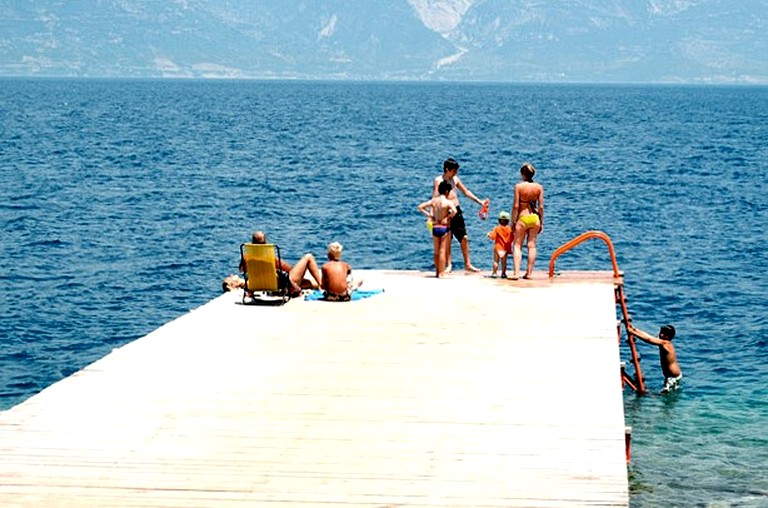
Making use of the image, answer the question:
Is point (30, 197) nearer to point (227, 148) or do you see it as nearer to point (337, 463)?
point (227, 148)

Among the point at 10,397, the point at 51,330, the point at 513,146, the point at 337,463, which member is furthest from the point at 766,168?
the point at 337,463

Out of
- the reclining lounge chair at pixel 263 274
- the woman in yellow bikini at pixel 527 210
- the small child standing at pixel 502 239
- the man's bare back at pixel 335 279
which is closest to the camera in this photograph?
the reclining lounge chair at pixel 263 274

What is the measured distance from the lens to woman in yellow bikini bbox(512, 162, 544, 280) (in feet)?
68.3

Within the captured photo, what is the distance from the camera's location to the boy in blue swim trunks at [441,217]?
21312mm

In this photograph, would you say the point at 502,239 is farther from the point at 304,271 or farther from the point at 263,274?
the point at 263,274

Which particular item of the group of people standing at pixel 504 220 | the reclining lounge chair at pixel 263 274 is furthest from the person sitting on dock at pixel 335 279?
the group of people standing at pixel 504 220

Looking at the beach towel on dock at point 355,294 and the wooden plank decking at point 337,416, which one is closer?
the wooden plank decking at point 337,416

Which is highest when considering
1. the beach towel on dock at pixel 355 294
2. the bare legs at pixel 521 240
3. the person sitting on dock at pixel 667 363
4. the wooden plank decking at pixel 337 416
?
the bare legs at pixel 521 240

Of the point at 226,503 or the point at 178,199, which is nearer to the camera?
the point at 226,503

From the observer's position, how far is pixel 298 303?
19531 mm

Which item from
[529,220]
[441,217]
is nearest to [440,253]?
[441,217]

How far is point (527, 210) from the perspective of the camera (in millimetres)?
21000

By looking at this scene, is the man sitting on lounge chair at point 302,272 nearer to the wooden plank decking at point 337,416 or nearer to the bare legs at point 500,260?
the wooden plank decking at point 337,416

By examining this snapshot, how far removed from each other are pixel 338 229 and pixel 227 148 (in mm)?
38820
